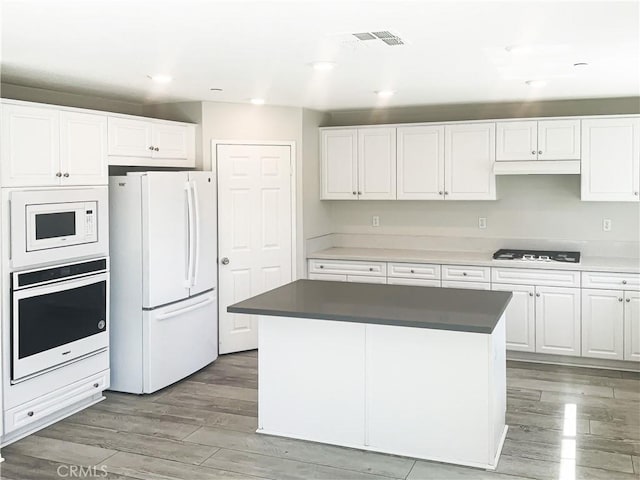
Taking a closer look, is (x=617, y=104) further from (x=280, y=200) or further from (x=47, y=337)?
(x=47, y=337)

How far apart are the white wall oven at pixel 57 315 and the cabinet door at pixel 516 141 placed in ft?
11.4

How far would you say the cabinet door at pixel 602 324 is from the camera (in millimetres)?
5191

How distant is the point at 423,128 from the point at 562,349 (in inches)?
90.8

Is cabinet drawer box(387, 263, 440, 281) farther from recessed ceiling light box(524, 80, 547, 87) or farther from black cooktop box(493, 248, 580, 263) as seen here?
recessed ceiling light box(524, 80, 547, 87)

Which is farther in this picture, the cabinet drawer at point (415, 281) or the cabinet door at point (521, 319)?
the cabinet drawer at point (415, 281)

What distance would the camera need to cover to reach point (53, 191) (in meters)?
4.09

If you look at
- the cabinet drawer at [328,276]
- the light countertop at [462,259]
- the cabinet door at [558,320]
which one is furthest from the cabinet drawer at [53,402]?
the cabinet door at [558,320]

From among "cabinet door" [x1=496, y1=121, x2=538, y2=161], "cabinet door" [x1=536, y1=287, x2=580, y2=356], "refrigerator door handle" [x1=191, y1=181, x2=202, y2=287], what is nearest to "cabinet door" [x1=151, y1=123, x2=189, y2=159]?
"refrigerator door handle" [x1=191, y1=181, x2=202, y2=287]

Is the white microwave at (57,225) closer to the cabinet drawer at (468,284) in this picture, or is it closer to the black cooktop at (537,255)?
the cabinet drawer at (468,284)

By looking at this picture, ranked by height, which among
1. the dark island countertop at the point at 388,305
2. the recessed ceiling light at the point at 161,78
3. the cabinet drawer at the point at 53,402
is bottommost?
the cabinet drawer at the point at 53,402

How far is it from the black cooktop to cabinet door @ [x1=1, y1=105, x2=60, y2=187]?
3.68 m

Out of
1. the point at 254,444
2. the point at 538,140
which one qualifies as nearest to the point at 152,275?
the point at 254,444

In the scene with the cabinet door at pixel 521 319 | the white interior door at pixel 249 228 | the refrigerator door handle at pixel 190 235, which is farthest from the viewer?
the white interior door at pixel 249 228

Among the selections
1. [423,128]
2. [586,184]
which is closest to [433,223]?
[423,128]
